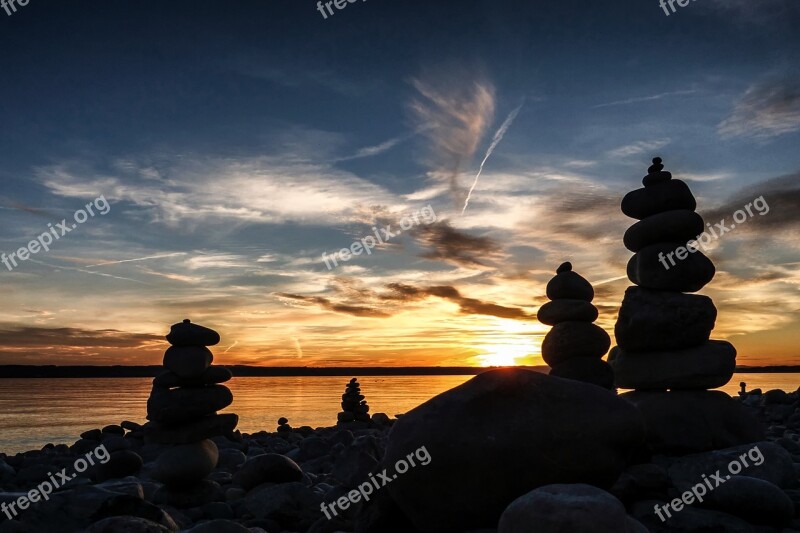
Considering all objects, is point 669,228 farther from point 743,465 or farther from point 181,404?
point 181,404

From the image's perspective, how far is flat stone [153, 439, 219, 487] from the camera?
11.0m

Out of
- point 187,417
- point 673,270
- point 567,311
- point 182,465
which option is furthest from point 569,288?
point 182,465

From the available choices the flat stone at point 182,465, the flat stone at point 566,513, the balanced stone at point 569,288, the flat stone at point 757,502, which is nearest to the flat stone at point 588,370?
the balanced stone at point 569,288

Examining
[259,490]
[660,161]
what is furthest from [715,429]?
[259,490]

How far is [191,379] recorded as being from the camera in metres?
11.7

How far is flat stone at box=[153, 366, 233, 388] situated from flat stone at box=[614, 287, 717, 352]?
23.6ft

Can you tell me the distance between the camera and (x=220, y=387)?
12.1m

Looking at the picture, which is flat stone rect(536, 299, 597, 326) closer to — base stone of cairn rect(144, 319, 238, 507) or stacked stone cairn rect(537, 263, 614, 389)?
stacked stone cairn rect(537, 263, 614, 389)

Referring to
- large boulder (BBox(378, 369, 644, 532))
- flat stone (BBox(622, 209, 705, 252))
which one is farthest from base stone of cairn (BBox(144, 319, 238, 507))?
flat stone (BBox(622, 209, 705, 252))

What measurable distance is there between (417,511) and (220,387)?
21.1 ft

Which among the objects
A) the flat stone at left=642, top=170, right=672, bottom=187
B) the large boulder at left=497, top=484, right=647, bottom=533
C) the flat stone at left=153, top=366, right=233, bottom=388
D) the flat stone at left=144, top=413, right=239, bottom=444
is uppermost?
the flat stone at left=642, top=170, right=672, bottom=187

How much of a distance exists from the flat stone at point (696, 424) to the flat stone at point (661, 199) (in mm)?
3255

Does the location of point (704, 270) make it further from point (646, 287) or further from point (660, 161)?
point (660, 161)

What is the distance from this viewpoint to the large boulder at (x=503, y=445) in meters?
6.43
